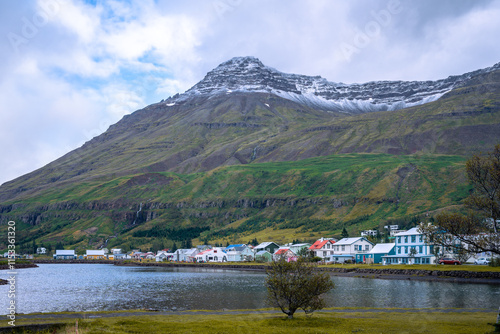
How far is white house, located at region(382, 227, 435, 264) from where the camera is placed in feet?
293

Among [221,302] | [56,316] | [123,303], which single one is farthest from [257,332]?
[123,303]

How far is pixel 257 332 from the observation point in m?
22.9

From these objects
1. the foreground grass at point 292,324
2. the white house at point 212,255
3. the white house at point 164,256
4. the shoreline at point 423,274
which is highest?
the foreground grass at point 292,324

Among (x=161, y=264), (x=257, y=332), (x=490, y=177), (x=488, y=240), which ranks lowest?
(x=161, y=264)

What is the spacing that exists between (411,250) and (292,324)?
72256mm

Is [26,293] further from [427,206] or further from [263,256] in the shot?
[427,206]

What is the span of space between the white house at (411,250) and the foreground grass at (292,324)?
62.0m

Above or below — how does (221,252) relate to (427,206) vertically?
below

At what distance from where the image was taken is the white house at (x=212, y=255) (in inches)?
6029

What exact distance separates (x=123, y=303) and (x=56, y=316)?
57.1 feet

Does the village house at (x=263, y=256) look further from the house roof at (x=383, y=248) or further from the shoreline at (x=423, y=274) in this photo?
the shoreline at (x=423, y=274)

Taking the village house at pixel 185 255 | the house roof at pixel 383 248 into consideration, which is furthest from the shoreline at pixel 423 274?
the village house at pixel 185 255

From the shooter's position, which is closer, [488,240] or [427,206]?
[488,240]

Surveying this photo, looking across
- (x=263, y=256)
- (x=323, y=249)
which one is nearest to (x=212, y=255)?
(x=263, y=256)
